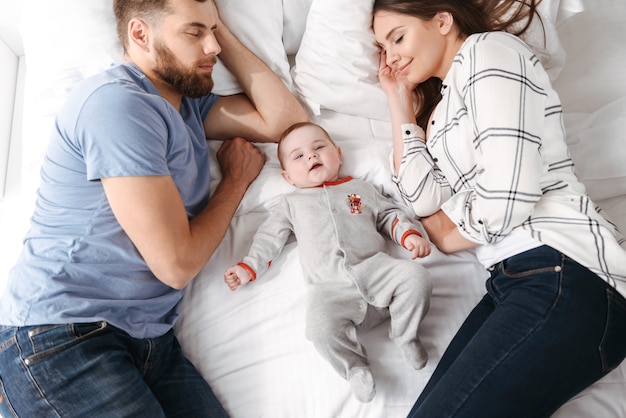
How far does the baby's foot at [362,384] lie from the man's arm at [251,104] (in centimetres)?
97

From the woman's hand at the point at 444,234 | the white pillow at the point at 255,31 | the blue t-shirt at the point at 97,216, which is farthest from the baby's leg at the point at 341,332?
the white pillow at the point at 255,31

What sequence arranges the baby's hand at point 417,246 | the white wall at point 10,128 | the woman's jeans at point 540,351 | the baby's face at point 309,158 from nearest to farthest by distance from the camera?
the woman's jeans at point 540,351 < the baby's hand at point 417,246 < the baby's face at point 309,158 < the white wall at point 10,128

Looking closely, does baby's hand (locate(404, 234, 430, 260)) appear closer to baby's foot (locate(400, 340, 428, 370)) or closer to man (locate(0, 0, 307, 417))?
baby's foot (locate(400, 340, 428, 370))

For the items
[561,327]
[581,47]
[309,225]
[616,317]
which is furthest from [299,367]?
[581,47]

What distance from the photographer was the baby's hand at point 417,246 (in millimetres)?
1706

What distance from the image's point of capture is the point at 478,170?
1.60 m

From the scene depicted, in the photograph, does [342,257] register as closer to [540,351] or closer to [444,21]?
[540,351]

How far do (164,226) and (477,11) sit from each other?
49.4 inches

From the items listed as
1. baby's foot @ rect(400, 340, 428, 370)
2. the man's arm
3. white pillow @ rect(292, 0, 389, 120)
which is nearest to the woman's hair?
white pillow @ rect(292, 0, 389, 120)

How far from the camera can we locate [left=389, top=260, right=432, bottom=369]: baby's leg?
61.8 inches

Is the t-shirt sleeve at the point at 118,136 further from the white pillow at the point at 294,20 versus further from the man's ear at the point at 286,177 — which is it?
the white pillow at the point at 294,20

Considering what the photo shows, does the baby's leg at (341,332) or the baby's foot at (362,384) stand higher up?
the baby's leg at (341,332)

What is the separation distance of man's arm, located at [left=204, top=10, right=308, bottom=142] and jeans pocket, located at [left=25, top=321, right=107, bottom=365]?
0.91 m

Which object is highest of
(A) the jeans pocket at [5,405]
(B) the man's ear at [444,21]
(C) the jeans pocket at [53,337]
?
(B) the man's ear at [444,21]
